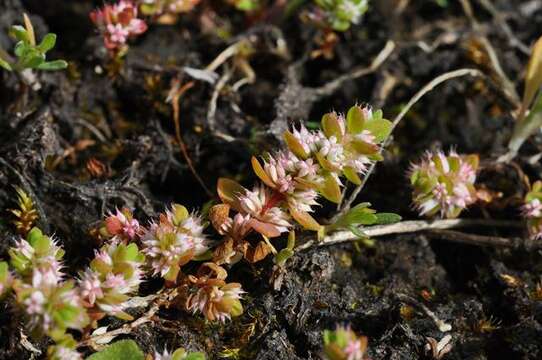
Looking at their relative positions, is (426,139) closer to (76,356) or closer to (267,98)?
(267,98)

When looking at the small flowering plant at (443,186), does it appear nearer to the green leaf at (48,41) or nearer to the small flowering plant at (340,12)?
the small flowering plant at (340,12)

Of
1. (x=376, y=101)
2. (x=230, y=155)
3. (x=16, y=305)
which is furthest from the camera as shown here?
(x=376, y=101)

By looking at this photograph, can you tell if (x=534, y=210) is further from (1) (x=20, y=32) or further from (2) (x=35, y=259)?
(1) (x=20, y=32)

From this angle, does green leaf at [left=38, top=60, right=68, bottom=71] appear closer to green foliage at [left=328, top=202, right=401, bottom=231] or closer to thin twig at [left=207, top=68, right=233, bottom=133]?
thin twig at [left=207, top=68, right=233, bottom=133]

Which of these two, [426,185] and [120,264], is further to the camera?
[426,185]

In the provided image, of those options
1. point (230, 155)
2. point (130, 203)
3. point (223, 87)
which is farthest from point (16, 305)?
point (223, 87)

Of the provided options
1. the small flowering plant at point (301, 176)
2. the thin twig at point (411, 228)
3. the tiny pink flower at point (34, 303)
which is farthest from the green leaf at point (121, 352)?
the thin twig at point (411, 228)

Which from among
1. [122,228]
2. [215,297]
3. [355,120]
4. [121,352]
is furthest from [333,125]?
[121,352]
